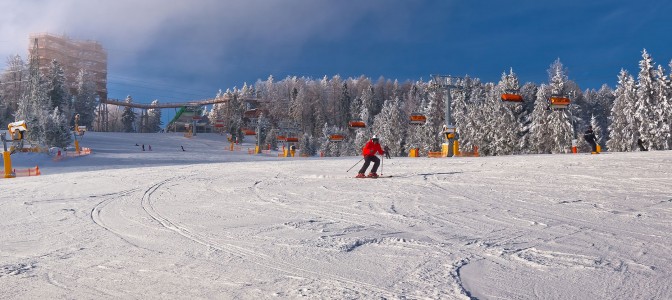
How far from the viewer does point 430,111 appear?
238 ft

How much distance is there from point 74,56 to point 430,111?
87.0 metres

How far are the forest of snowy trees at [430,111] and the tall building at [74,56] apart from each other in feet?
16.9

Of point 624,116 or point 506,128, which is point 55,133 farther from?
point 624,116

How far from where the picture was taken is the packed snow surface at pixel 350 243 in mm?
4211

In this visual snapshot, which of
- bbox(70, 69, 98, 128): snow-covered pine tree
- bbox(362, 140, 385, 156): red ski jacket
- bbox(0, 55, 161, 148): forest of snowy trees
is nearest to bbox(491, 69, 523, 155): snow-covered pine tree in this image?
bbox(362, 140, 385, 156): red ski jacket

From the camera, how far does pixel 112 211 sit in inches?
364

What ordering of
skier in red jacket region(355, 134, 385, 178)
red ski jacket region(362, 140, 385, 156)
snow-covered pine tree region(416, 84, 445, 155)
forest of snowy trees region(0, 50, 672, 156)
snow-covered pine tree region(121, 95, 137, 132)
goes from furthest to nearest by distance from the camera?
snow-covered pine tree region(121, 95, 137, 132), snow-covered pine tree region(416, 84, 445, 155), forest of snowy trees region(0, 50, 672, 156), red ski jacket region(362, 140, 385, 156), skier in red jacket region(355, 134, 385, 178)

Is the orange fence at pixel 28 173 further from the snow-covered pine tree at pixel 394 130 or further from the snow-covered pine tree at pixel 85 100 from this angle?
the snow-covered pine tree at pixel 85 100

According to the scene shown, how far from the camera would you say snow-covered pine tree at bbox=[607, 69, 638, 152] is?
52875 millimetres

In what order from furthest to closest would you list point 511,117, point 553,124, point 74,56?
point 74,56 → point 511,117 → point 553,124

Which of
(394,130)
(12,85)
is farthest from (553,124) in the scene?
(12,85)

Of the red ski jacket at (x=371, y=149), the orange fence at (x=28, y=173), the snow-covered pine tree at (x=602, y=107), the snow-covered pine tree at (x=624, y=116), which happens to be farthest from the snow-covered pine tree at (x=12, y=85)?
the snow-covered pine tree at (x=602, y=107)

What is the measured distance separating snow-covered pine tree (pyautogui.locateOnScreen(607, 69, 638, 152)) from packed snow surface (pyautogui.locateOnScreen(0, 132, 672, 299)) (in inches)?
1865

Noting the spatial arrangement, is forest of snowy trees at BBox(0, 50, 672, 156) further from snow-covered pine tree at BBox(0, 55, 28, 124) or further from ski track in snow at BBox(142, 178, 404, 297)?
ski track in snow at BBox(142, 178, 404, 297)
